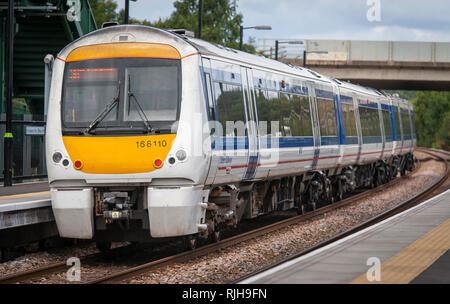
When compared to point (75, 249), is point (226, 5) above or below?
above

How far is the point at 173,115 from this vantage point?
10.8m

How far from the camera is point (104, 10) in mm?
72812

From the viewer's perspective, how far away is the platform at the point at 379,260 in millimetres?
7988

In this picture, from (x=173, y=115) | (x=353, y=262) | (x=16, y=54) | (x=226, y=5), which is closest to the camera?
(x=353, y=262)

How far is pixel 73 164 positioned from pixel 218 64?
9.31 feet

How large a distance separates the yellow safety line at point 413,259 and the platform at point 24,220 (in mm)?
5581

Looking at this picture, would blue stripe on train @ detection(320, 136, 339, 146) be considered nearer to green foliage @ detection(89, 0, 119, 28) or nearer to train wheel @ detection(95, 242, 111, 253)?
train wheel @ detection(95, 242, 111, 253)

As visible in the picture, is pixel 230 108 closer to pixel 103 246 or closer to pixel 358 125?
pixel 103 246

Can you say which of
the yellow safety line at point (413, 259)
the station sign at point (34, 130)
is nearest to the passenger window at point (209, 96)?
the yellow safety line at point (413, 259)

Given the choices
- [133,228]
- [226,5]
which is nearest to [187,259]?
[133,228]

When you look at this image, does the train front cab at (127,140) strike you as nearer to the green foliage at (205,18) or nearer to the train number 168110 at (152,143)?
the train number 168110 at (152,143)

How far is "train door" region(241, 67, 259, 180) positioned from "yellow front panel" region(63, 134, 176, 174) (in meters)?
2.62

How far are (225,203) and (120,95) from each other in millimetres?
2726
